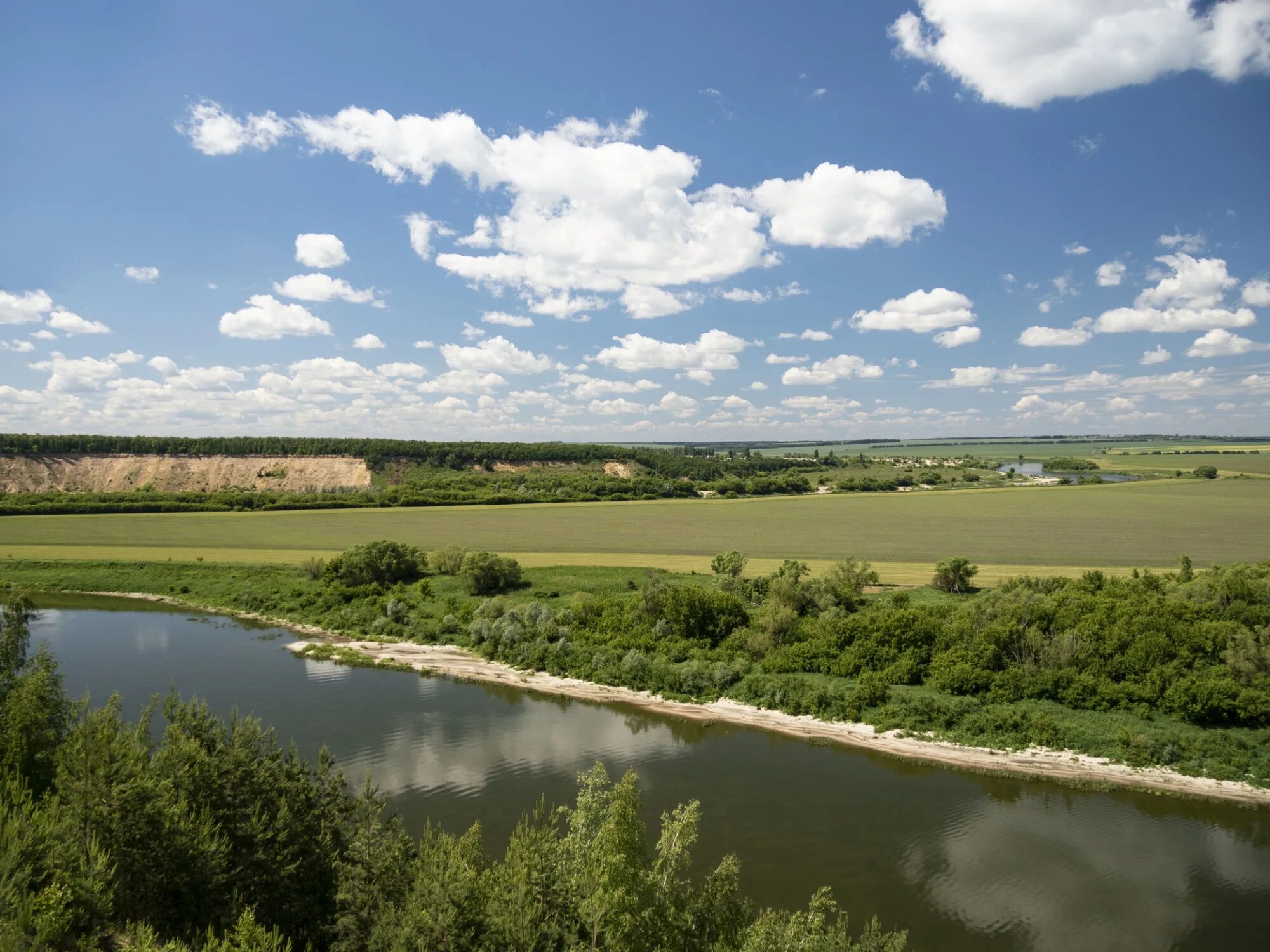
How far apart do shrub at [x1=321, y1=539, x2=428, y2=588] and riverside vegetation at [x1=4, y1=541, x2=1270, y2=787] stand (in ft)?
6.81

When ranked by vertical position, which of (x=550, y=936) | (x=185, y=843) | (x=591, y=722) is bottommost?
(x=591, y=722)

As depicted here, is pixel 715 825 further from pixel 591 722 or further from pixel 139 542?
pixel 139 542

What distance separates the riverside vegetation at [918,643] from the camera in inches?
977

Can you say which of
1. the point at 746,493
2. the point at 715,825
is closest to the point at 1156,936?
the point at 715,825

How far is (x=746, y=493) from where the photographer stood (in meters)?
124

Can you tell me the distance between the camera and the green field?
2406 inches

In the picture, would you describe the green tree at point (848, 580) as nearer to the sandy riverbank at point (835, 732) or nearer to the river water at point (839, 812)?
the sandy riverbank at point (835, 732)

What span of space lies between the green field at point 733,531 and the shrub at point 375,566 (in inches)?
418

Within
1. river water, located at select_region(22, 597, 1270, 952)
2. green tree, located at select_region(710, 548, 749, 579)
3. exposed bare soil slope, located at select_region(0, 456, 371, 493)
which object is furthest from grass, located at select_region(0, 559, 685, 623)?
Answer: exposed bare soil slope, located at select_region(0, 456, 371, 493)

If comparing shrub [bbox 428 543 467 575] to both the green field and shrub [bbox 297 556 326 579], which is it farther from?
shrub [bbox 297 556 326 579]

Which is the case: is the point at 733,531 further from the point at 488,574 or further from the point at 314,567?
the point at 314,567

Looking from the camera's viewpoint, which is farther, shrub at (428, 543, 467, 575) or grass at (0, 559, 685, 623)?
shrub at (428, 543, 467, 575)

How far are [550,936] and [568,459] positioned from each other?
14322 cm

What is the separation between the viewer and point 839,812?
67.3ft
